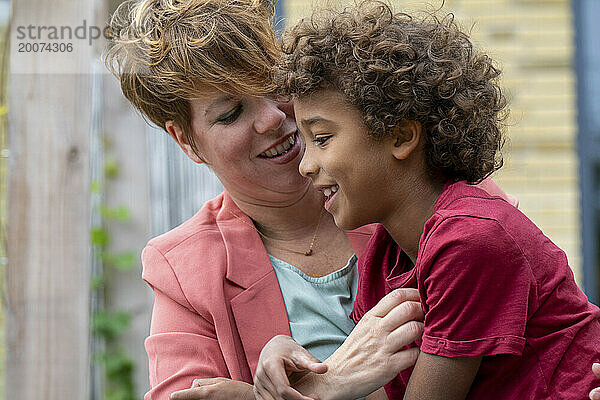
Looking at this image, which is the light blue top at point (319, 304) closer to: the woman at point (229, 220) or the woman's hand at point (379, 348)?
the woman at point (229, 220)

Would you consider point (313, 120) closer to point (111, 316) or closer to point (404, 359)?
point (404, 359)

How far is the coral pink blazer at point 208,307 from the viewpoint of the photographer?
6.81 ft

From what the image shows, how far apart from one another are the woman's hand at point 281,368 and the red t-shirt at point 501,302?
0.26 meters

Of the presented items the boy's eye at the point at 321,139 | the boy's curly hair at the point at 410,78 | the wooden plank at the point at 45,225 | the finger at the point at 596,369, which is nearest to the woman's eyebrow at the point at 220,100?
the boy's curly hair at the point at 410,78

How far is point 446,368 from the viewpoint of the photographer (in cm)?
168

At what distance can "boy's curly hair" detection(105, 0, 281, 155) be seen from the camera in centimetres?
215

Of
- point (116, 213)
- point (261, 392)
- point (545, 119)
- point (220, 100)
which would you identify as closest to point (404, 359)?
point (261, 392)

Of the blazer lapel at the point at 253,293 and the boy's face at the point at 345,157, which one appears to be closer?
the boy's face at the point at 345,157

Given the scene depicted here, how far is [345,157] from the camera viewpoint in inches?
72.5

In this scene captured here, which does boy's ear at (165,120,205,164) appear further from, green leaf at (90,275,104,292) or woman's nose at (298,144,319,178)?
green leaf at (90,275,104,292)

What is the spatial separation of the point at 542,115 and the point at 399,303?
166 inches

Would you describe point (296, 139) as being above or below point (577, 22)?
below

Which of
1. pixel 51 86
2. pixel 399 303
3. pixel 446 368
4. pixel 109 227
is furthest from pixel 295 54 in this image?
pixel 109 227

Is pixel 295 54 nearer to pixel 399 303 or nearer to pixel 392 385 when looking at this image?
pixel 399 303
